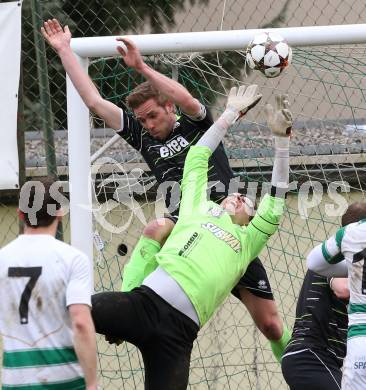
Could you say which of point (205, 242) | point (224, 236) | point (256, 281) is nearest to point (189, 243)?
point (205, 242)

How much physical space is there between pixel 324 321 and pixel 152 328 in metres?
0.93

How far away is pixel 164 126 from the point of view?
590 centimetres

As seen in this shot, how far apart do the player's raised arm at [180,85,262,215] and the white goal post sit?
1.82 feet

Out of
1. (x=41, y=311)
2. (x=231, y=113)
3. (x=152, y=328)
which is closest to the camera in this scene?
(x=41, y=311)

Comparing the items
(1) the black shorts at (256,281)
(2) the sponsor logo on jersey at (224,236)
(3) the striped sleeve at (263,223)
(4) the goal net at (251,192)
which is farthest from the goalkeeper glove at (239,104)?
(4) the goal net at (251,192)

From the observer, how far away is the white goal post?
238 inches

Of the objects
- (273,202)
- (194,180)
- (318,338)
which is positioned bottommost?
(318,338)

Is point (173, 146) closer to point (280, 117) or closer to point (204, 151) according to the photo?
point (204, 151)

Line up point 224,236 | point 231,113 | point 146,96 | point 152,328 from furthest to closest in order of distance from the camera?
point 146,96
point 231,113
point 224,236
point 152,328

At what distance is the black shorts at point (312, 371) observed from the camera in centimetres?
522

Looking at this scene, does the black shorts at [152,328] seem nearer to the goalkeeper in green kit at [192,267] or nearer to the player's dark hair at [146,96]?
the goalkeeper in green kit at [192,267]

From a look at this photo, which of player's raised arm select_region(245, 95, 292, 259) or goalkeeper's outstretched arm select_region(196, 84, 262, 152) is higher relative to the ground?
goalkeeper's outstretched arm select_region(196, 84, 262, 152)

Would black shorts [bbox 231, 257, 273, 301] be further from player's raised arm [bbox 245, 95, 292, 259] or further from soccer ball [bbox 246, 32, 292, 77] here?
soccer ball [bbox 246, 32, 292, 77]

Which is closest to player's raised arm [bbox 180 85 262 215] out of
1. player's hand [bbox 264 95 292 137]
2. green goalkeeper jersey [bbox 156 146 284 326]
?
green goalkeeper jersey [bbox 156 146 284 326]
